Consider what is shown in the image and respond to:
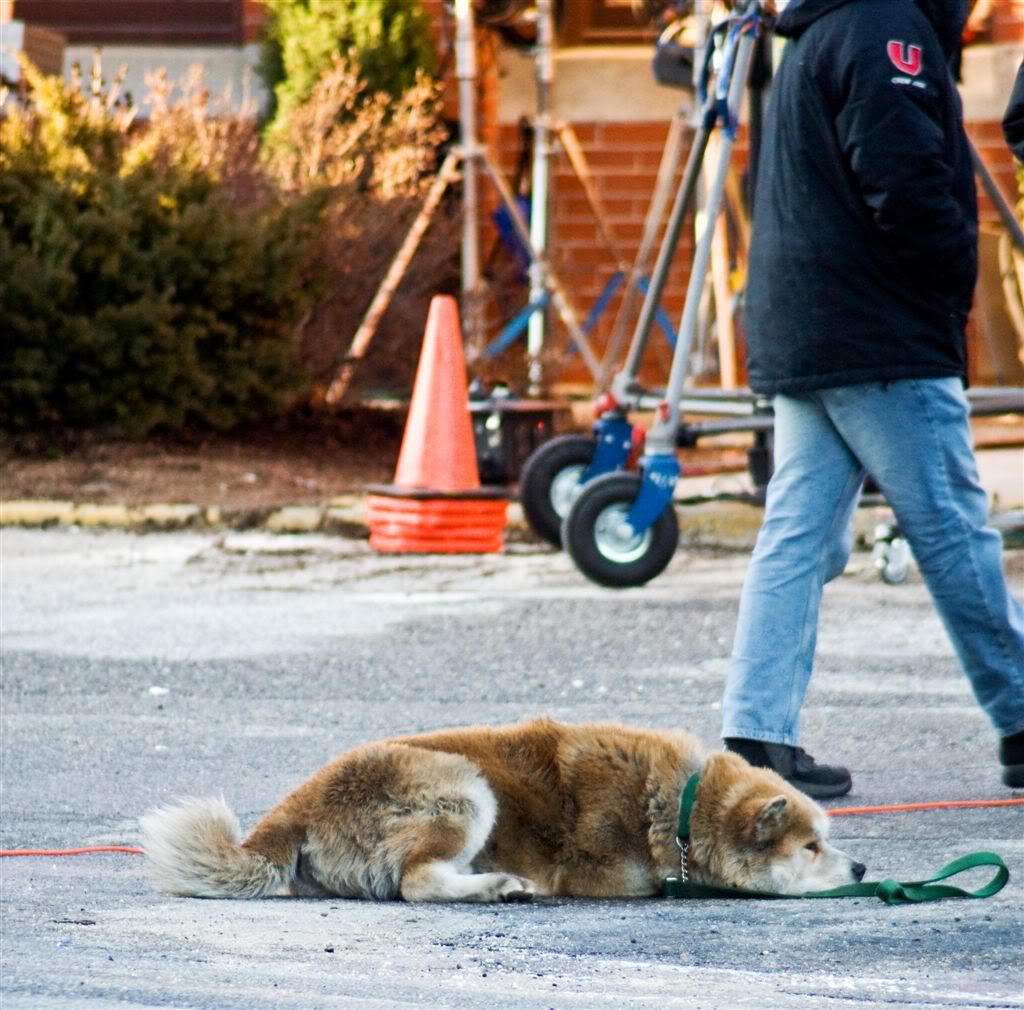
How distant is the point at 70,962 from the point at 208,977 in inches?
11.2

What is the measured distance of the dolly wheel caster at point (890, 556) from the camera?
9570mm

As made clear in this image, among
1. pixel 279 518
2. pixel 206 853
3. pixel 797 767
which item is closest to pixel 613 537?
pixel 279 518

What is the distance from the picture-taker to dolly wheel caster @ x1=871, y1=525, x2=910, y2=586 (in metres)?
9.57

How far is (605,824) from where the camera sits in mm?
4570

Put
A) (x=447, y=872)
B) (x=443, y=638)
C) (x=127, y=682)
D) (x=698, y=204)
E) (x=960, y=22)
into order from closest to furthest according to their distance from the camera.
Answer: (x=447, y=872)
(x=960, y=22)
(x=127, y=682)
(x=443, y=638)
(x=698, y=204)

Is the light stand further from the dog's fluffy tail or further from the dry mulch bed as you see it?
the dog's fluffy tail

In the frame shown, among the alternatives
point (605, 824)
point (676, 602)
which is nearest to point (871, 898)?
point (605, 824)

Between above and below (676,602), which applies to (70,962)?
above

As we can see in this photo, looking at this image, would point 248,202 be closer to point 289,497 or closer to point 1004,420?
point 289,497

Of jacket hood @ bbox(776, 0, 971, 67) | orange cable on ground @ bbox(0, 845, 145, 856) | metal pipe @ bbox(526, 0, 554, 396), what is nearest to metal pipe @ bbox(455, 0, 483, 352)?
metal pipe @ bbox(526, 0, 554, 396)

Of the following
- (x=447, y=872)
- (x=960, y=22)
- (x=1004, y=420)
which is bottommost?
(x=1004, y=420)

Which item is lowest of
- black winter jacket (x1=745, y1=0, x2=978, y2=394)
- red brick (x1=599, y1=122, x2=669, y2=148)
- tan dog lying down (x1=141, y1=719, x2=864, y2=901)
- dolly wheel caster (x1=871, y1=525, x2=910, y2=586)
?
dolly wheel caster (x1=871, y1=525, x2=910, y2=586)

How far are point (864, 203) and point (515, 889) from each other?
204 centimetres

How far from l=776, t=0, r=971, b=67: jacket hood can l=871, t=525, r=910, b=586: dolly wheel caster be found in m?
3.99
